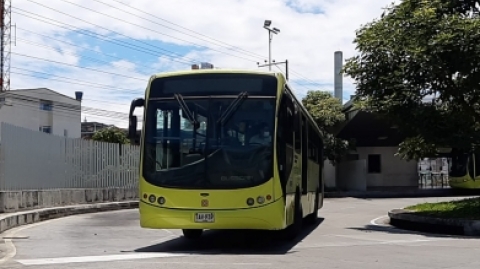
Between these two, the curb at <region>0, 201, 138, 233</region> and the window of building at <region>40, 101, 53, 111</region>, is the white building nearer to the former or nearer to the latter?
the window of building at <region>40, 101, 53, 111</region>

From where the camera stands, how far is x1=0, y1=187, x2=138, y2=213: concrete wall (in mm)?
19344

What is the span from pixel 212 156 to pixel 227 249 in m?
1.91

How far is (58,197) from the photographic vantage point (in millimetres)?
23266

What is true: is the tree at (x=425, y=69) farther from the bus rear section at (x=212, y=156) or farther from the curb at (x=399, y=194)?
the curb at (x=399, y=194)

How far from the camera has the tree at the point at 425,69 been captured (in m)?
16.7

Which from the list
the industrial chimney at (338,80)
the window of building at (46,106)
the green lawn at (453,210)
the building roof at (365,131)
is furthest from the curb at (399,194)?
the window of building at (46,106)

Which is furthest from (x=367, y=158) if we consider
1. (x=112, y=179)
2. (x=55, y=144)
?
(x=55, y=144)

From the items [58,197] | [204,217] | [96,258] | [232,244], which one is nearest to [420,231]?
[232,244]

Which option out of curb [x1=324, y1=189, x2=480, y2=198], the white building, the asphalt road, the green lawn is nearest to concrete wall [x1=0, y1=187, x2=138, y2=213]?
the asphalt road

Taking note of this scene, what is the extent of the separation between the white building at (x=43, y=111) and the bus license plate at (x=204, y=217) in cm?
4478

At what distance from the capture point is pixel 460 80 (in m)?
17.9

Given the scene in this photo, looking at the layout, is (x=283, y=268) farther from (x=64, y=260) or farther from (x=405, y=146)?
(x=405, y=146)

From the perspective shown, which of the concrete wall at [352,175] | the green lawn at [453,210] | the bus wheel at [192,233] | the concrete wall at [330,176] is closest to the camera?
the bus wheel at [192,233]

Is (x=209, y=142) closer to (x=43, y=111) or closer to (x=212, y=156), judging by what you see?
(x=212, y=156)
